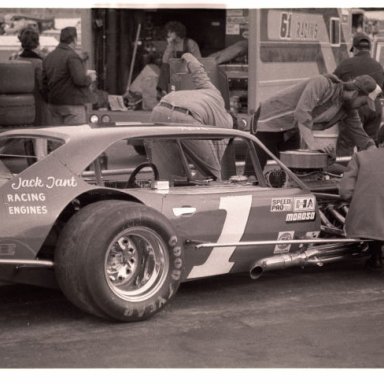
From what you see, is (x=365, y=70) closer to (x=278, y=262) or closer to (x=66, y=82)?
(x=66, y=82)

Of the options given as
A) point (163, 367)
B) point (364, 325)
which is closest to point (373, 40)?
point (364, 325)

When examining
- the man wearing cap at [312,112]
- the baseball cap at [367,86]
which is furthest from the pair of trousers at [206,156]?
the baseball cap at [367,86]

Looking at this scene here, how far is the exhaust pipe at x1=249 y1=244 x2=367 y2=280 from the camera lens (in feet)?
23.3

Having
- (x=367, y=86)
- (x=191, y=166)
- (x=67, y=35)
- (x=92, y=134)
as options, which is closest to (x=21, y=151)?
(x=92, y=134)

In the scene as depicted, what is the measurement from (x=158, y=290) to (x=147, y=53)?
349 inches

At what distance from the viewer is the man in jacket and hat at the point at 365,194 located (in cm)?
746

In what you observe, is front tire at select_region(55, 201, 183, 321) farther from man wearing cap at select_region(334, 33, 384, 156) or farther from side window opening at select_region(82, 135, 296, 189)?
man wearing cap at select_region(334, 33, 384, 156)

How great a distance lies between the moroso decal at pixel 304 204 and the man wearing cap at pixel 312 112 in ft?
4.49

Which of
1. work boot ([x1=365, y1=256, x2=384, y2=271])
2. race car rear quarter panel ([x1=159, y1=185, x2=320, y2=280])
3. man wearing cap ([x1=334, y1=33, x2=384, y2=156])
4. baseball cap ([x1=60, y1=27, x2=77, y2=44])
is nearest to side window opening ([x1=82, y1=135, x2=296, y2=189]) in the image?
race car rear quarter panel ([x1=159, y1=185, x2=320, y2=280])

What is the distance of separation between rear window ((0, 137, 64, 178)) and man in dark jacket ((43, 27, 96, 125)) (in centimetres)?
449

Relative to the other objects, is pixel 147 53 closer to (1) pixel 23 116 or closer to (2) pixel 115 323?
(1) pixel 23 116

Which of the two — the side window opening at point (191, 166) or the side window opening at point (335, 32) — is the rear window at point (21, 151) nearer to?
the side window opening at point (191, 166)

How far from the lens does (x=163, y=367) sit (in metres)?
5.39

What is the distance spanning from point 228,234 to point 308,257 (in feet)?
2.40
